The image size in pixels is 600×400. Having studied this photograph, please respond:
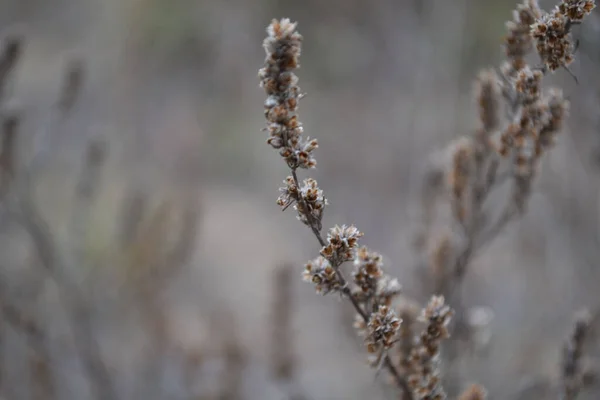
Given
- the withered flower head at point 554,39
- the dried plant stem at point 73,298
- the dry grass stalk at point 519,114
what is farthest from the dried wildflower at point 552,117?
the dried plant stem at point 73,298

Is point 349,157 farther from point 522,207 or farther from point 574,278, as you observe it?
point 522,207

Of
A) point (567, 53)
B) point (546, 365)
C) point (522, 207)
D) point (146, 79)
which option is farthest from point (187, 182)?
point (567, 53)

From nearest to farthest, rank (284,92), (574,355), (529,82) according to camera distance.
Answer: (284,92) → (529,82) → (574,355)

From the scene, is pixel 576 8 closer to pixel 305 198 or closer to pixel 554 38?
pixel 554 38

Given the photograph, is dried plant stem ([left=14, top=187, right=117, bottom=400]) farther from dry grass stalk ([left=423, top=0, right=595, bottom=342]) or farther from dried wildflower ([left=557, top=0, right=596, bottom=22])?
dried wildflower ([left=557, top=0, right=596, bottom=22])

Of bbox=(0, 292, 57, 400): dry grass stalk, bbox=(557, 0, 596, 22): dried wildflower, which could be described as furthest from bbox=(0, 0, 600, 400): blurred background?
bbox=(557, 0, 596, 22): dried wildflower

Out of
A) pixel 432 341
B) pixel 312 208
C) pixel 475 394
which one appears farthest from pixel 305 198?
pixel 475 394
